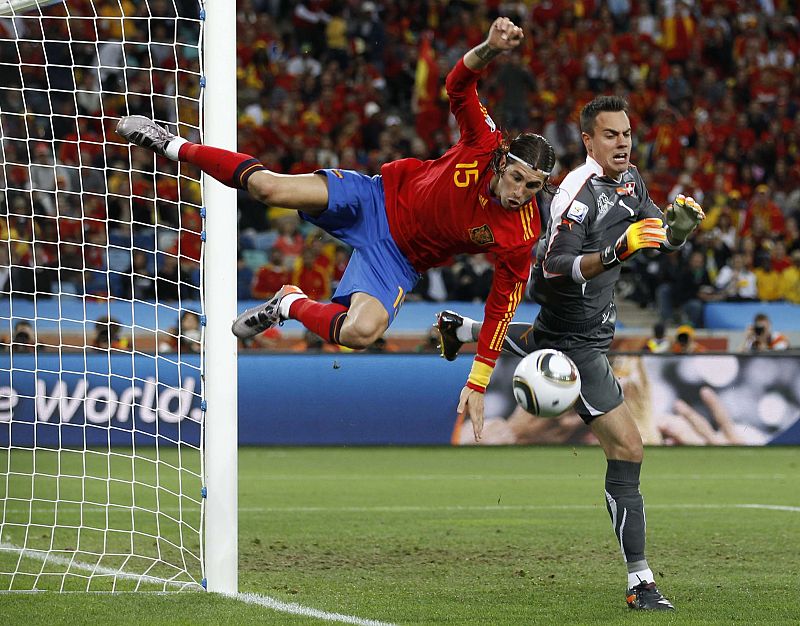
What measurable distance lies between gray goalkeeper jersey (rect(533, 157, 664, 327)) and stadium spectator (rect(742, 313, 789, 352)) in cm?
1004

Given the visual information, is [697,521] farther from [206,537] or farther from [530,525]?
[206,537]

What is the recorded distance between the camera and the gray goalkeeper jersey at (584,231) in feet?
21.0

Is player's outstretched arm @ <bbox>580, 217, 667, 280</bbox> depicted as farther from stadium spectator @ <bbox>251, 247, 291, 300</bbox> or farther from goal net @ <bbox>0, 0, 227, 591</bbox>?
stadium spectator @ <bbox>251, 247, 291, 300</bbox>

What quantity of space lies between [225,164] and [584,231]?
1.89 meters

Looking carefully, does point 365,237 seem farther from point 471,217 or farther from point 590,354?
point 590,354

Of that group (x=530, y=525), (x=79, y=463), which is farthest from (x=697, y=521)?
(x=79, y=463)

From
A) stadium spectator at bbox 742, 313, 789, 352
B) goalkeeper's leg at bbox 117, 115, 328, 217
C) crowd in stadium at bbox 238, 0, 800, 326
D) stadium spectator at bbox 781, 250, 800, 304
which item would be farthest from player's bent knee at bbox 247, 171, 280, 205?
stadium spectator at bbox 781, 250, 800, 304

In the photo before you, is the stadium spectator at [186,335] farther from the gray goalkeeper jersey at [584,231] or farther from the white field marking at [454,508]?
the gray goalkeeper jersey at [584,231]

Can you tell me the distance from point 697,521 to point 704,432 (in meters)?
5.54

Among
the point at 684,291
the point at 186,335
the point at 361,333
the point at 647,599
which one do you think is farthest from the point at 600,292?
the point at 684,291

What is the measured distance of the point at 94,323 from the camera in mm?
9695

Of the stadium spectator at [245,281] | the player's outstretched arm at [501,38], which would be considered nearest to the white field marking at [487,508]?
the player's outstretched arm at [501,38]

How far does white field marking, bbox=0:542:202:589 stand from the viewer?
678 cm

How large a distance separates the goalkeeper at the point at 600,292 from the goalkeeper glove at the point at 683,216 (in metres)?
0.42
